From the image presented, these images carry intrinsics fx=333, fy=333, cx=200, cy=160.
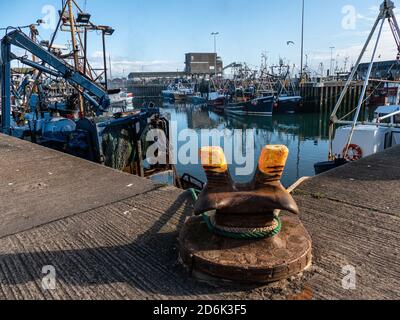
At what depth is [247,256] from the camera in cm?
196

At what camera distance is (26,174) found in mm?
4520

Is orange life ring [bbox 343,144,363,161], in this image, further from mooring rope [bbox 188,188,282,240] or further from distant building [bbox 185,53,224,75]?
distant building [bbox 185,53,224,75]

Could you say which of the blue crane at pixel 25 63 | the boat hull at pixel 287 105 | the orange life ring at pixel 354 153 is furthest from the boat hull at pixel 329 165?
the boat hull at pixel 287 105

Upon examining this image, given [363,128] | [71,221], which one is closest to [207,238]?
[71,221]

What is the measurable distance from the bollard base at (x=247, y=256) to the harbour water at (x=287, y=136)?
8.00 metres

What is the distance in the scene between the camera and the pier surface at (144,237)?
1.90 m

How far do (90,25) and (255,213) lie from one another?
13.1m

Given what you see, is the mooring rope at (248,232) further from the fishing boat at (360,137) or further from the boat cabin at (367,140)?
the boat cabin at (367,140)

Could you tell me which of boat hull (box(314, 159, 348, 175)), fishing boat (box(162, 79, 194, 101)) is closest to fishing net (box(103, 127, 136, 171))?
boat hull (box(314, 159, 348, 175))

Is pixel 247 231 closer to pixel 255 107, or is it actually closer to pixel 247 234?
pixel 247 234

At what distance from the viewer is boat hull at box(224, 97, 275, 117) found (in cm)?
4068
